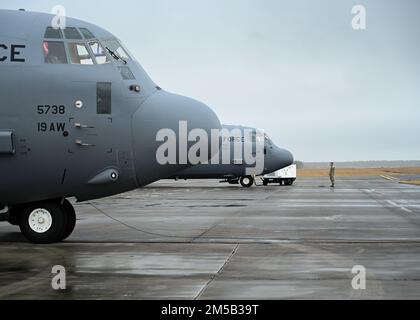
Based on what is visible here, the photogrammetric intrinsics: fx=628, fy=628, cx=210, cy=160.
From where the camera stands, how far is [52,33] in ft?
47.3

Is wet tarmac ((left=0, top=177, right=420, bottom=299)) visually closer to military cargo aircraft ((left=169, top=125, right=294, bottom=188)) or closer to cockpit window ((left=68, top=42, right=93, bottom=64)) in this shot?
cockpit window ((left=68, top=42, right=93, bottom=64))

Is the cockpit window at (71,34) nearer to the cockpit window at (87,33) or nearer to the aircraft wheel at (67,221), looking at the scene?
the cockpit window at (87,33)

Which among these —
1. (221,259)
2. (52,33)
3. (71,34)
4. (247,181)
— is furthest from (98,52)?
(247,181)

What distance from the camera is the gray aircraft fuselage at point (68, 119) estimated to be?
1400 centimetres

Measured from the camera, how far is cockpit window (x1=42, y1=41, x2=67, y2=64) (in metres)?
14.3

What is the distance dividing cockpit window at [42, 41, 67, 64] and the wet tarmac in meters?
4.25

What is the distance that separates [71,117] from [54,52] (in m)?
1.60

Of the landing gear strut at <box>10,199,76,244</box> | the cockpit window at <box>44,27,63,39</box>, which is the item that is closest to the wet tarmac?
the landing gear strut at <box>10,199,76,244</box>

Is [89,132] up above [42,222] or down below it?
above

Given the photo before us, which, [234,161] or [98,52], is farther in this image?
[234,161]

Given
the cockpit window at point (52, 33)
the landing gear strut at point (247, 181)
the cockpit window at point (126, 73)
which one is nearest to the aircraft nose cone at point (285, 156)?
the landing gear strut at point (247, 181)

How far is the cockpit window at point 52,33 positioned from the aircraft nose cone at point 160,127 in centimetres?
253

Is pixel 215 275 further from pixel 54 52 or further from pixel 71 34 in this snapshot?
pixel 71 34
